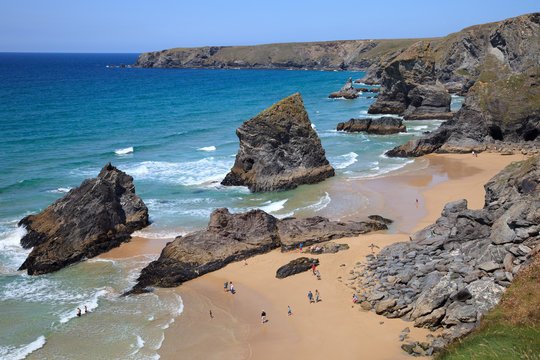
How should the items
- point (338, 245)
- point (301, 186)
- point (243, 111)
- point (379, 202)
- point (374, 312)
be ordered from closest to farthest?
point (374, 312)
point (338, 245)
point (379, 202)
point (301, 186)
point (243, 111)

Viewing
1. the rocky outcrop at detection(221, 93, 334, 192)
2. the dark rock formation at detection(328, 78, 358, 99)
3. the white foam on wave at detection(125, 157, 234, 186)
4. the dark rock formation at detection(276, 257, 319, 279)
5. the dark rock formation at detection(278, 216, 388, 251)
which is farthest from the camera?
the dark rock formation at detection(328, 78, 358, 99)

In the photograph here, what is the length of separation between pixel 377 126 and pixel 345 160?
16126 mm

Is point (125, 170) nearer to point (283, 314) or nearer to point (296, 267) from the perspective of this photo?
point (296, 267)

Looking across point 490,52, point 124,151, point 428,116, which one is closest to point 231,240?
point 124,151

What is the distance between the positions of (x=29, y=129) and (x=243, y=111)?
113ft

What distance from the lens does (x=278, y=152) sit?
41.3 metres

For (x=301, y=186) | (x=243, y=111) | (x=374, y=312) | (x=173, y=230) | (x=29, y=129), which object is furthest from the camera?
(x=243, y=111)

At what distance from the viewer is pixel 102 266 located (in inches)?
1088

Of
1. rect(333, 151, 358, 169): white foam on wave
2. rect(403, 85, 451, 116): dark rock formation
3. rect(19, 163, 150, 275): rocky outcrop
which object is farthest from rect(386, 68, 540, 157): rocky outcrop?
rect(19, 163, 150, 275): rocky outcrop

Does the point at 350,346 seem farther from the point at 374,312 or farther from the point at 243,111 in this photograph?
the point at 243,111

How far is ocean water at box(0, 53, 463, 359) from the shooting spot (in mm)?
21406

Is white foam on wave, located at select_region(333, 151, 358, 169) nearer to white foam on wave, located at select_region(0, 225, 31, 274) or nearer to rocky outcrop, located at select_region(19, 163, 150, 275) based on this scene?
rocky outcrop, located at select_region(19, 163, 150, 275)

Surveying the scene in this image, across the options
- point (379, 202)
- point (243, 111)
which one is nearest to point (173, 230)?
point (379, 202)

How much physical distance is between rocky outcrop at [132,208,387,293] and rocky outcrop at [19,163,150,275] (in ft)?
16.8
